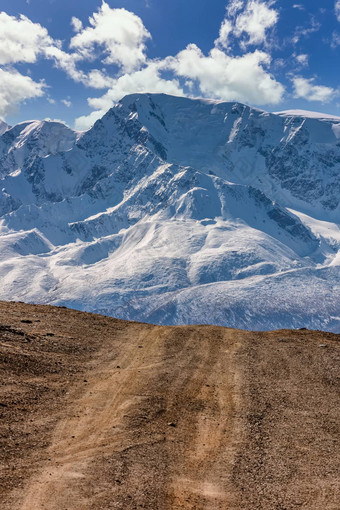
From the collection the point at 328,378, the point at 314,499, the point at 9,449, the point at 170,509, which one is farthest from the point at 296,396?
the point at 9,449

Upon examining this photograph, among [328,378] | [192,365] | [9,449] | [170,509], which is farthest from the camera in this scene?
Answer: [192,365]

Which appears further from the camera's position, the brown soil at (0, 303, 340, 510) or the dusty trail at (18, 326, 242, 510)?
the brown soil at (0, 303, 340, 510)

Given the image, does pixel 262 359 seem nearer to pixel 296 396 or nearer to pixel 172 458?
pixel 296 396

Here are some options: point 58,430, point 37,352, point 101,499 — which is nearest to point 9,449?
point 58,430

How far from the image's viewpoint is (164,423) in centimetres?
2044

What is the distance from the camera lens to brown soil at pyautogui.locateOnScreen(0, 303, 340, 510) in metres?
15.6

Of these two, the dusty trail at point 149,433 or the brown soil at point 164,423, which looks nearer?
the dusty trail at point 149,433

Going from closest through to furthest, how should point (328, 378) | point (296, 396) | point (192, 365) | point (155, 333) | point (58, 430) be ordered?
point (58, 430)
point (296, 396)
point (328, 378)
point (192, 365)
point (155, 333)

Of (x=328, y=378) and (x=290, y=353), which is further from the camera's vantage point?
(x=290, y=353)

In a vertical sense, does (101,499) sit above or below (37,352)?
below

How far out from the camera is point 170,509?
14.8m

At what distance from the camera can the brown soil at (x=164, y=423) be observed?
15633 millimetres

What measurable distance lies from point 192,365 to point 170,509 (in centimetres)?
1426

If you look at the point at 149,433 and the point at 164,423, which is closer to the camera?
the point at 149,433
